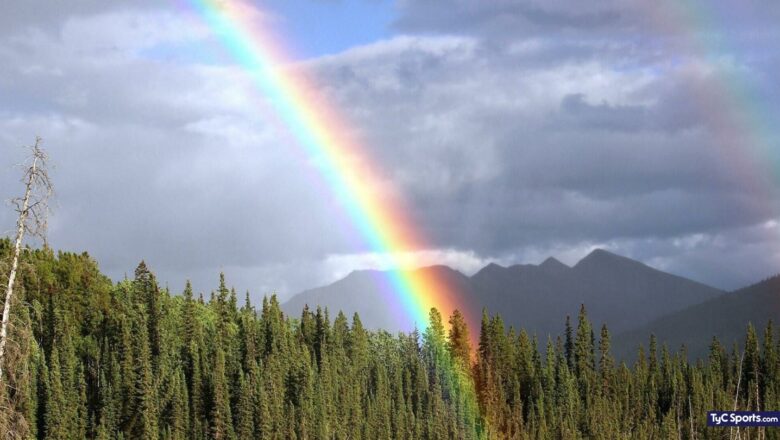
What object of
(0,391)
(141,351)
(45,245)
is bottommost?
(0,391)

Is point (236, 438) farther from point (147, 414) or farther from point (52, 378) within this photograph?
point (52, 378)

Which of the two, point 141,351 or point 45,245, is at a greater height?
point 141,351

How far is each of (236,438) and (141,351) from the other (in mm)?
29301

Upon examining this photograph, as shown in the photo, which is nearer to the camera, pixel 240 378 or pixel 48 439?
pixel 48 439

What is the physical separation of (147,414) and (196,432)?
9.78 m

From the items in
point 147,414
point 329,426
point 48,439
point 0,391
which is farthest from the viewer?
point 329,426

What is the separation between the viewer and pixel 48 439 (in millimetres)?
174500

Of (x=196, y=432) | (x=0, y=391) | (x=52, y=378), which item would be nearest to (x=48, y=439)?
(x=52, y=378)

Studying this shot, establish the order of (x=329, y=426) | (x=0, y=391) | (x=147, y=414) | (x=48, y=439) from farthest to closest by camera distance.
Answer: (x=329, y=426)
(x=147, y=414)
(x=48, y=439)
(x=0, y=391)

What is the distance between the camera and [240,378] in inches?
7633

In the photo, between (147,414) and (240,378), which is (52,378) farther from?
(240,378)

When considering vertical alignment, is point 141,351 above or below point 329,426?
above

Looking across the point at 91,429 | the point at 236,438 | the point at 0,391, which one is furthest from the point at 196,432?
the point at 0,391

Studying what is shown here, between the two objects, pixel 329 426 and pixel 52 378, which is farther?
pixel 329 426
